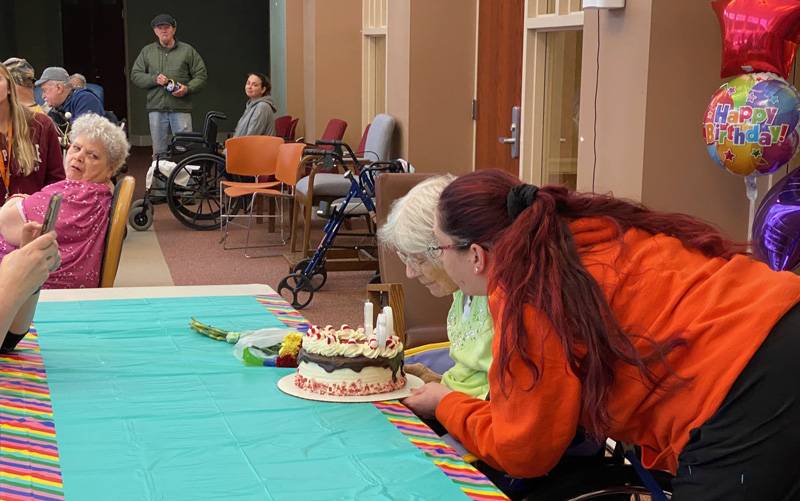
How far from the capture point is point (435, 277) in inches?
96.6

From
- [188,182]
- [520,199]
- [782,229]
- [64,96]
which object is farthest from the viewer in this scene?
[188,182]

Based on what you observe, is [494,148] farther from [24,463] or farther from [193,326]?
[24,463]

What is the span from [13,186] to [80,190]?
73cm

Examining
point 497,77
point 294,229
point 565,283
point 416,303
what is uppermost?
point 497,77

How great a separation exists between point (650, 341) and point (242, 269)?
18.4 ft

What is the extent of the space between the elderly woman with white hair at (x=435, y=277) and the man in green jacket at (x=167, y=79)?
24.7ft

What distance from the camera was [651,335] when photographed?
1734 millimetres

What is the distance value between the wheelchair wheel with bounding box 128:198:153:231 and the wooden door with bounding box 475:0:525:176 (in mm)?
3370

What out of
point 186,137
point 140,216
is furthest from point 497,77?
point 140,216

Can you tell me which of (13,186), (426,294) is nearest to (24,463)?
(426,294)

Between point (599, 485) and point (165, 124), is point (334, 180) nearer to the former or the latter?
point (165, 124)

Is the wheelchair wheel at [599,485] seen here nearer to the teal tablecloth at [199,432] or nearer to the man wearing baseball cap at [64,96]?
the teal tablecloth at [199,432]

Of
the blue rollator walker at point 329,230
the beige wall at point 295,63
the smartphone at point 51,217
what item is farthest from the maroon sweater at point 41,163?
the beige wall at point 295,63

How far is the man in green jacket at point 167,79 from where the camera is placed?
9656 mm
